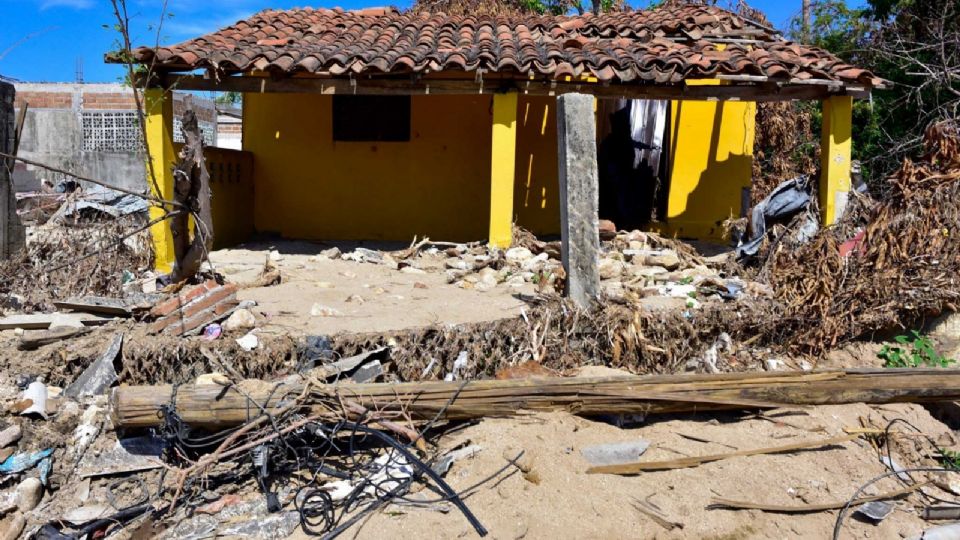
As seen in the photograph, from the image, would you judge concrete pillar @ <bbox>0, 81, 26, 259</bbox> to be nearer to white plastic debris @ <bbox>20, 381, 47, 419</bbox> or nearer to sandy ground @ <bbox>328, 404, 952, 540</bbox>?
white plastic debris @ <bbox>20, 381, 47, 419</bbox>

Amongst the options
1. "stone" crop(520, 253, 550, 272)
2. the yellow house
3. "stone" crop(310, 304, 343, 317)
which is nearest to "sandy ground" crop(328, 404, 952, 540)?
"stone" crop(310, 304, 343, 317)

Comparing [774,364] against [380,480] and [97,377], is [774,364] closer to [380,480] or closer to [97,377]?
[380,480]

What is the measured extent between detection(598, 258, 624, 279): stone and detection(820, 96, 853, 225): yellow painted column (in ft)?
8.61

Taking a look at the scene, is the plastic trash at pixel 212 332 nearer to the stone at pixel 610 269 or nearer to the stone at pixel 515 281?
the stone at pixel 515 281

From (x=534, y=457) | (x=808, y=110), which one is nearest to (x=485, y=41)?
(x=534, y=457)

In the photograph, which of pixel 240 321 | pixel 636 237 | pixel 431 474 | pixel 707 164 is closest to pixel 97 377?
pixel 240 321

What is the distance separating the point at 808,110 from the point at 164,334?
45.7ft

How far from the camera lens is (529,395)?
15.4ft

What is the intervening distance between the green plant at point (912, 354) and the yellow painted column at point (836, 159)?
218 cm

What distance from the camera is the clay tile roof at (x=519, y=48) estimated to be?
8227 millimetres

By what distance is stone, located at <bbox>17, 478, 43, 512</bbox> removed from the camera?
4.58 meters

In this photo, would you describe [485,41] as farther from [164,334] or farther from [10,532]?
[10,532]

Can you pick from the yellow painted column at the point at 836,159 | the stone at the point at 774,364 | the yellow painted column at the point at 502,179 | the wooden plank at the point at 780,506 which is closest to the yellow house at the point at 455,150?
the yellow painted column at the point at 502,179

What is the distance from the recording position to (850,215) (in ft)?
25.7
